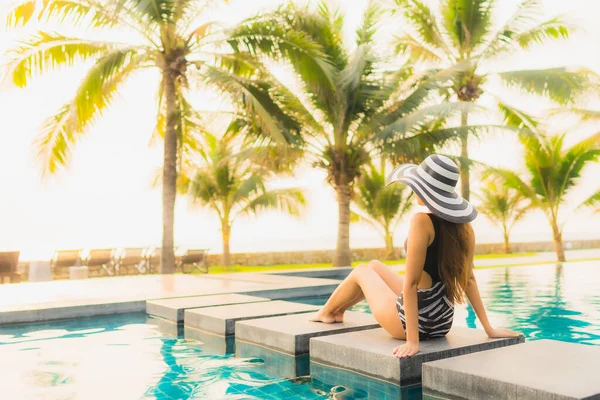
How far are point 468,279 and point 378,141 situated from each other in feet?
35.3

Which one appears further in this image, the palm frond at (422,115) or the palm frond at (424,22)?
the palm frond at (424,22)

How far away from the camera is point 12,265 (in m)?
12.8

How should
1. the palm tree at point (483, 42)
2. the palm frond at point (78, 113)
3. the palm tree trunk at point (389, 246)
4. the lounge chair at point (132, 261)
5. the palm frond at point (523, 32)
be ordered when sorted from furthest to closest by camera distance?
the palm tree trunk at point (389, 246) → the lounge chair at point (132, 261) → the palm frond at point (523, 32) → the palm tree at point (483, 42) → the palm frond at point (78, 113)

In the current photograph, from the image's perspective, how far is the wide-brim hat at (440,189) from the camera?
3.33 metres

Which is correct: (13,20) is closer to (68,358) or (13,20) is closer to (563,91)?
(68,358)

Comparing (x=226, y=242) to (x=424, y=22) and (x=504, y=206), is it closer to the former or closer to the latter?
(x=424, y=22)

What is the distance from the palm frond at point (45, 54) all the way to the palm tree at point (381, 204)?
1204 cm

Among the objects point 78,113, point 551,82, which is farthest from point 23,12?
point 551,82

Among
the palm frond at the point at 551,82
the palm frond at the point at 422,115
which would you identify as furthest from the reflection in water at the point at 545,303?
the palm frond at the point at 551,82

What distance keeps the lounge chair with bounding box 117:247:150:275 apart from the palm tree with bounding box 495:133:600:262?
1167 cm

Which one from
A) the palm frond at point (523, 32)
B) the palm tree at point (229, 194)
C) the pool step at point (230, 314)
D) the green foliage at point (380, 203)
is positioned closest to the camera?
the pool step at point (230, 314)

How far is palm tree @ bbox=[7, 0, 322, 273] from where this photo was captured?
11.6 m

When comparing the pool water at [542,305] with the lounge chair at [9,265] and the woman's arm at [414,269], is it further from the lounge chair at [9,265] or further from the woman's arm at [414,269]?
the lounge chair at [9,265]

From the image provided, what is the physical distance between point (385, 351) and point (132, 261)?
592 inches
